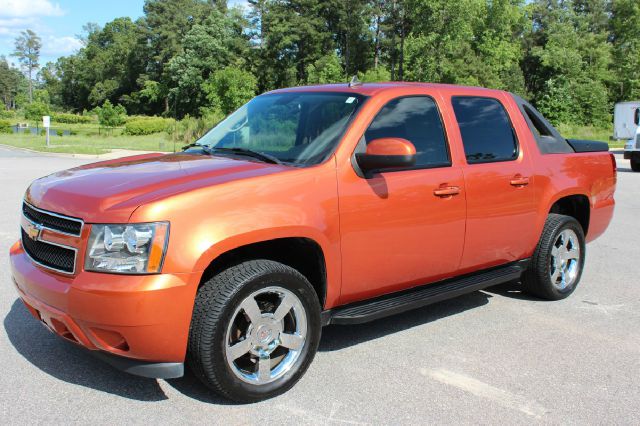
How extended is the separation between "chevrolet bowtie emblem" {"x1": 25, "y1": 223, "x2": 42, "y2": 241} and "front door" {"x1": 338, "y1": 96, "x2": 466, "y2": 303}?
1.77 meters

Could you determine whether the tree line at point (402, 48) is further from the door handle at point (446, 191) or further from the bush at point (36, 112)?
the door handle at point (446, 191)

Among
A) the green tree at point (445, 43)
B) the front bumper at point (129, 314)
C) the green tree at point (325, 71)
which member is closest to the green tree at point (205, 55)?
the green tree at point (325, 71)

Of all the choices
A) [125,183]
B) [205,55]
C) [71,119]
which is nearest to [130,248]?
[125,183]

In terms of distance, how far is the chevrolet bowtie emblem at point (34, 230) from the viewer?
3.54 meters

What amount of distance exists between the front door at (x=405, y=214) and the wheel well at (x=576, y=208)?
1844 mm

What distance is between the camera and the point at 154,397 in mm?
3559

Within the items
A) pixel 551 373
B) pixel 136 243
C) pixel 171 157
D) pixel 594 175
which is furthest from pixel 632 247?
pixel 136 243

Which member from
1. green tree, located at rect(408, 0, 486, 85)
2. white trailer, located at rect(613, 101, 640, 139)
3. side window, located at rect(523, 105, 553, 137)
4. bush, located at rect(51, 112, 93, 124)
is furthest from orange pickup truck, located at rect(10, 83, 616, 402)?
bush, located at rect(51, 112, 93, 124)

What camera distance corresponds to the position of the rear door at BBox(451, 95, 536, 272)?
15.1ft

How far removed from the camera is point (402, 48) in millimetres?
64562

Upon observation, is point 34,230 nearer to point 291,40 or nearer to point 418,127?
point 418,127

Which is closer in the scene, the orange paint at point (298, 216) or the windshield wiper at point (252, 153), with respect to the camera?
the orange paint at point (298, 216)

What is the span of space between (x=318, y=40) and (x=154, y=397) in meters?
68.8

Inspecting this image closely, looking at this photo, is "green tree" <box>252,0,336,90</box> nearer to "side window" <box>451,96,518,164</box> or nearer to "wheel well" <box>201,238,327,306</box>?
"side window" <box>451,96,518,164</box>
